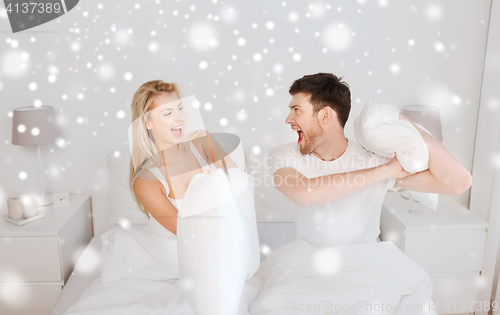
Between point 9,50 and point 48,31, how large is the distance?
0.81 ft

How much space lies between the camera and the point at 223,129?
7.49ft

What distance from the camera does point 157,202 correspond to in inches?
58.1

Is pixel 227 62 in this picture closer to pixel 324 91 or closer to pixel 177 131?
pixel 177 131

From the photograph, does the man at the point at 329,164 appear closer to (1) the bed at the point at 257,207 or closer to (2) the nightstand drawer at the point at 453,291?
(1) the bed at the point at 257,207

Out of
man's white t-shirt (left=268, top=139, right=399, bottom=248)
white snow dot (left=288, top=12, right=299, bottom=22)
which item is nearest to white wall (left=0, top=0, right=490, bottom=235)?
white snow dot (left=288, top=12, right=299, bottom=22)

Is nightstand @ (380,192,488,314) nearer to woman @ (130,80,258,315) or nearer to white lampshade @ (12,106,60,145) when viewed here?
woman @ (130,80,258,315)

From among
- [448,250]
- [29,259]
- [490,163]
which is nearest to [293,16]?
[490,163]

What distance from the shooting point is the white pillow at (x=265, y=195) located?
2.23 m

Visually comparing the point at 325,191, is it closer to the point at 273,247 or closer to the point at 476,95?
the point at 273,247

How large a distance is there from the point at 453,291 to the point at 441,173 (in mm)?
1039

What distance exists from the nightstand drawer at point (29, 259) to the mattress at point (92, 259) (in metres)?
0.17

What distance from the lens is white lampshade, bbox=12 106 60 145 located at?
1.96m

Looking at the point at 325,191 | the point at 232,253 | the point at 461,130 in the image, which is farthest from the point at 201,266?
the point at 461,130

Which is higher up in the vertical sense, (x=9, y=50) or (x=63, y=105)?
(x=9, y=50)
